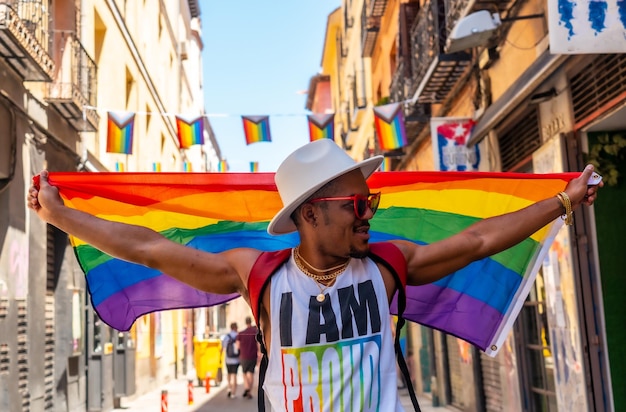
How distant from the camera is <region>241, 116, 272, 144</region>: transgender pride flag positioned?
589 inches

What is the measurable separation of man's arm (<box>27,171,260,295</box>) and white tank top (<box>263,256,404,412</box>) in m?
0.24

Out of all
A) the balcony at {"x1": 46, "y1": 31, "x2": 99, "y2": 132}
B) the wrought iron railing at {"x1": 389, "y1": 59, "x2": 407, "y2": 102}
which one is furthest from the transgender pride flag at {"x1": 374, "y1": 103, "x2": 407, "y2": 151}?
the balcony at {"x1": 46, "y1": 31, "x2": 99, "y2": 132}

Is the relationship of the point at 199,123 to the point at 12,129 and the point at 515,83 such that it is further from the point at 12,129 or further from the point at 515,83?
the point at 515,83

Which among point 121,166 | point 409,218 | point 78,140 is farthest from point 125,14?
point 409,218

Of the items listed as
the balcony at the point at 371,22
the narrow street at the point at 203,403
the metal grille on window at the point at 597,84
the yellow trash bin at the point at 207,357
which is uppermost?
the balcony at the point at 371,22

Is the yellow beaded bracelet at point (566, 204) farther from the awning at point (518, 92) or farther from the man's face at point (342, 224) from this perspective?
the awning at point (518, 92)

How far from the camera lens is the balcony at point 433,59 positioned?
38.5ft

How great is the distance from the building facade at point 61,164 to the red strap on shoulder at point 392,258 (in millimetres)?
2738

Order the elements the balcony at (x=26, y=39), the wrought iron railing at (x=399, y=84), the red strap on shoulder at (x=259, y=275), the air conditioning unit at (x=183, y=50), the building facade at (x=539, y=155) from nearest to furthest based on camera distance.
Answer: the red strap on shoulder at (x=259, y=275) < the building facade at (x=539, y=155) < the balcony at (x=26, y=39) < the wrought iron railing at (x=399, y=84) < the air conditioning unit at (x=183, y=50)

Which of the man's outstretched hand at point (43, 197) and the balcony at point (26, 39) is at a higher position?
the balcony at point (26, 39)

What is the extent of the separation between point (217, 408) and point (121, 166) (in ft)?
18.2

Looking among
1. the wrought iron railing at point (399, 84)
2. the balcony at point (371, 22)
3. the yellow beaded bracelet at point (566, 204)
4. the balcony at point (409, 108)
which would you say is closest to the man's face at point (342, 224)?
the yellow beaded bracelet at point (566, 204)

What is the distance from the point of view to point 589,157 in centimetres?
800

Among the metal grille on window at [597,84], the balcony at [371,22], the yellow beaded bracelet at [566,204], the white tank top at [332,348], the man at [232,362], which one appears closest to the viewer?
the white tank top at [332,348]
